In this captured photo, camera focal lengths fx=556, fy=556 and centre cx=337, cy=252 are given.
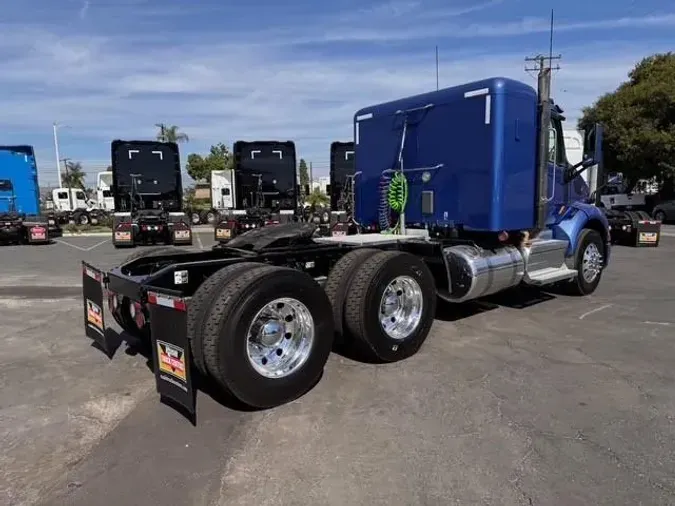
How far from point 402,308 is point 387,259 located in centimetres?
64

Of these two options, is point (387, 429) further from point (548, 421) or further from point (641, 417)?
point (641, 417)

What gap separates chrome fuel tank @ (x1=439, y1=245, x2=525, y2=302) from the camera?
6395 millimetres

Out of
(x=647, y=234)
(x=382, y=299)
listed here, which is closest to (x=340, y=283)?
(x=382, y=299)

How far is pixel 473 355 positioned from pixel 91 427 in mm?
3446

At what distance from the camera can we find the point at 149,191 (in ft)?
64.8

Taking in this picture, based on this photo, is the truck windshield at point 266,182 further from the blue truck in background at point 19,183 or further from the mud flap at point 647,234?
the mud flap at point 647,234

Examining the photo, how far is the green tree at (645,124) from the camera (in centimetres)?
3041

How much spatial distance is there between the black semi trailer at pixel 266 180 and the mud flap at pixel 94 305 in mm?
14761

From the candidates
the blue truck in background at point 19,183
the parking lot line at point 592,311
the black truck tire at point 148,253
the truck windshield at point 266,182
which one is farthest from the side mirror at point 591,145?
the blue truck in background at point 19,183

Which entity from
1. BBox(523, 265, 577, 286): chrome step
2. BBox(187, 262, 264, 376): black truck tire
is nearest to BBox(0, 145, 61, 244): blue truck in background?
BBox(523, 265, 577, 286): chrome step

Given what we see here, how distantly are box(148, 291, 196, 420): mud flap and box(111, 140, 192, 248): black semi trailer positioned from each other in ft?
50.0

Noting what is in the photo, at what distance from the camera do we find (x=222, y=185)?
3597 centimetres

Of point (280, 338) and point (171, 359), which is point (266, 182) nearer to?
point (280, 338)

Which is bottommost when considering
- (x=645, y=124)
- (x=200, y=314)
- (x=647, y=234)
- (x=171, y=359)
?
(x=647, y=234)
